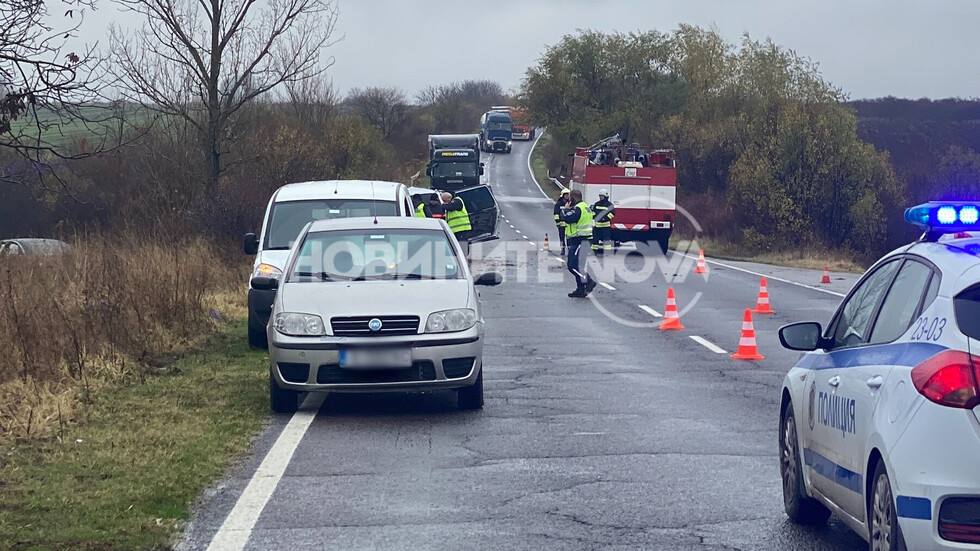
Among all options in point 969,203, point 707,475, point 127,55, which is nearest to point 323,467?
point 707,475

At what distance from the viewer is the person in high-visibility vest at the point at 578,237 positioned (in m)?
20.8

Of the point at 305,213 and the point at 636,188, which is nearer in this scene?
the point at 305,213

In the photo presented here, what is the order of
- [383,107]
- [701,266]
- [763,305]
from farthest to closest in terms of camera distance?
[383,107] → [701,266] → [763,305]

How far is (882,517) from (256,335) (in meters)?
9.68

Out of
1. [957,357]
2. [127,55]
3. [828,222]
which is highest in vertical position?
[127,55]

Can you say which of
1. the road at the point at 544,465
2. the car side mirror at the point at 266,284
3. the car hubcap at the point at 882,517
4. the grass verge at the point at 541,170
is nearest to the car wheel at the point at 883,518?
the car hubcap at the point at 882,517

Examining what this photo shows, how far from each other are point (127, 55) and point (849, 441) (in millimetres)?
20986

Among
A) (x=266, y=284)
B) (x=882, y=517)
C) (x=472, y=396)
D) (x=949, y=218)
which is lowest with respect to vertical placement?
(x=472, y=396)

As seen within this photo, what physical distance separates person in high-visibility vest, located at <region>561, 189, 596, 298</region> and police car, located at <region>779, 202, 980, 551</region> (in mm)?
14748

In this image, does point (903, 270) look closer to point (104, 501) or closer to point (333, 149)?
point (104, 501)

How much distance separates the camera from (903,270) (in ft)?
16.9

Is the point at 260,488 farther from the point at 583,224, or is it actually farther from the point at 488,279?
the point at 583,224

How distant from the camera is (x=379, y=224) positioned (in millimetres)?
10922

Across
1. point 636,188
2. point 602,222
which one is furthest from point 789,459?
point 636,188
